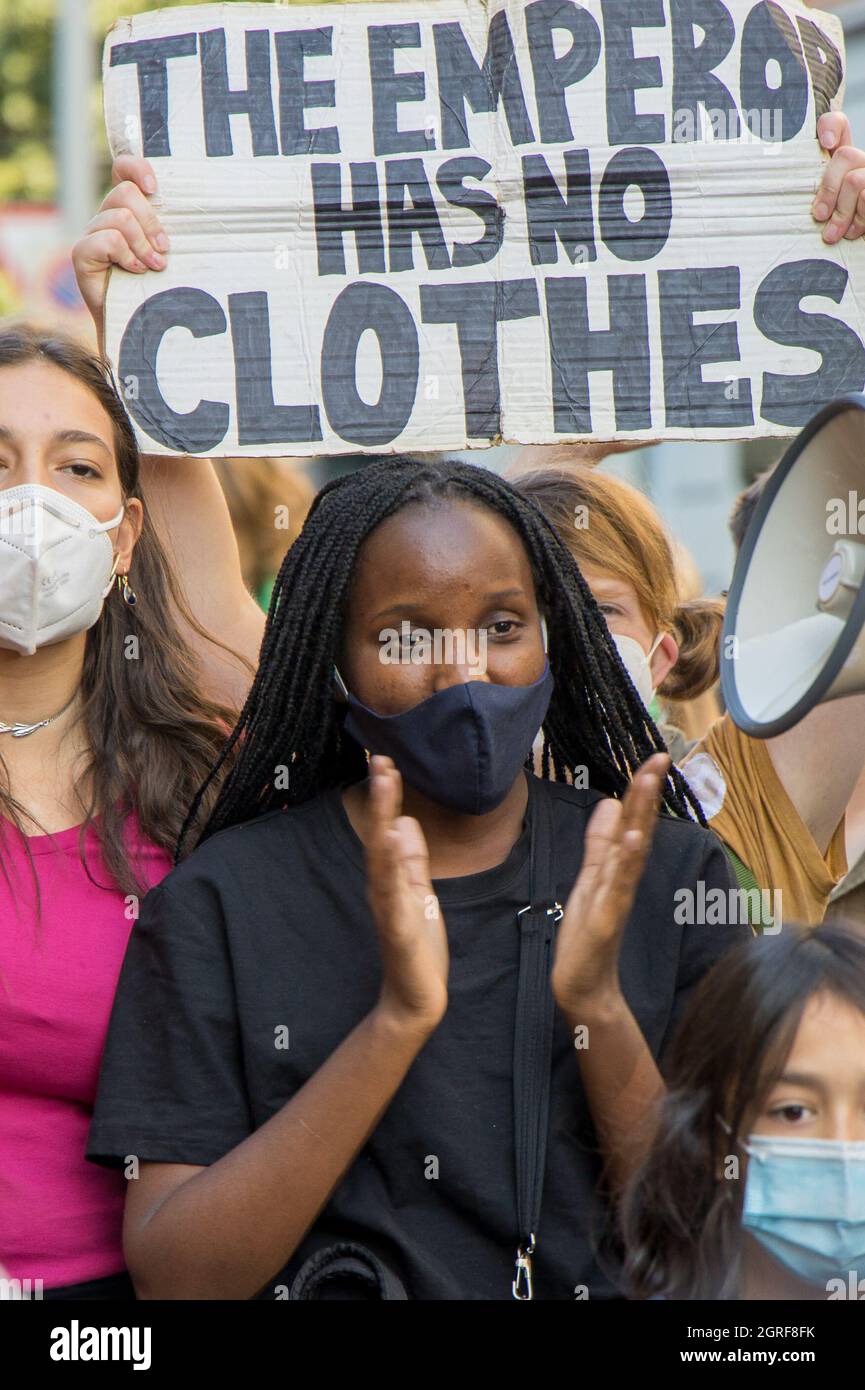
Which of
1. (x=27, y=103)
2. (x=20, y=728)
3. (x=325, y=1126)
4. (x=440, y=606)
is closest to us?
(x=325, y=1126)

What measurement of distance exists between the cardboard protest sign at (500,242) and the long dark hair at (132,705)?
0.14 m

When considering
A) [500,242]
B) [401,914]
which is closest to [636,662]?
[500,242]

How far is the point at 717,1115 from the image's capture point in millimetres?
2180

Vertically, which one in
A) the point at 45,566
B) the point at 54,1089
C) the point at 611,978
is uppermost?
the point at 45,566

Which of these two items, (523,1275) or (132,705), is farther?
(132,705)

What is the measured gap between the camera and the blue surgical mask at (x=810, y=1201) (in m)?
2.07

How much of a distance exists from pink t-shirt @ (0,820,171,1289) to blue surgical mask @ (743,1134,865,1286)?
0.98 meters

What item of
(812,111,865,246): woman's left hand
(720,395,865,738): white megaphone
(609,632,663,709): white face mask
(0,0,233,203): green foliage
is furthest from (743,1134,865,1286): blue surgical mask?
(0,0,233,203): green foliage

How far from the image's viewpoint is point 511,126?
3.25 m

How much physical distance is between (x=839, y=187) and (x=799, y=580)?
94cm

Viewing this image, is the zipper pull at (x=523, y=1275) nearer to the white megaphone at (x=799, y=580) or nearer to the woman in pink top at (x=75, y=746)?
the woman in pink top at (x=75, y=746)

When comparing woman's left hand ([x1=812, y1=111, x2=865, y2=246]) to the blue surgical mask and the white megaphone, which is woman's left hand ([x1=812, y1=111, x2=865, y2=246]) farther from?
the blue surgical mask

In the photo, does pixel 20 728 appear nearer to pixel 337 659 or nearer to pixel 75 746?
pixel 75 746

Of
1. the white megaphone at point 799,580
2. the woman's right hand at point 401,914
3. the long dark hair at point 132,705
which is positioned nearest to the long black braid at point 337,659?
the long dark hair at point 132,705
